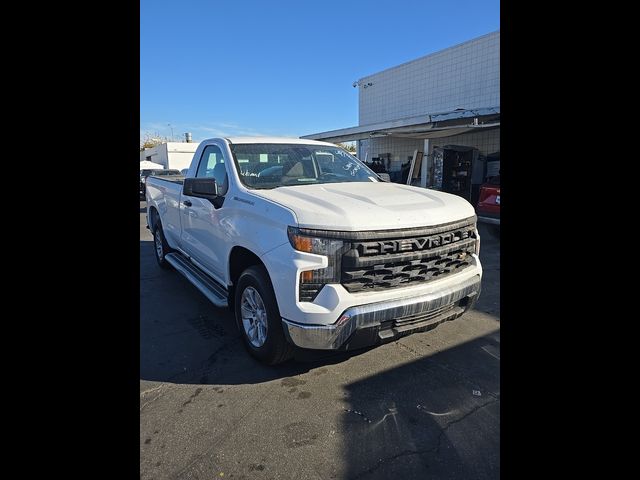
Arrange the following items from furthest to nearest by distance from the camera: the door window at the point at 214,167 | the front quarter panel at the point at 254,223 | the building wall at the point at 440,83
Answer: the building wall at the point at 440,83 → the door window at the point at 214,167 → the front quarter panel at the point at 254,223

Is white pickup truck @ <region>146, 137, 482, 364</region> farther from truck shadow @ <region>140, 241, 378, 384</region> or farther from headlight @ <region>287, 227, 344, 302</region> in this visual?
truck shadow @ <region>140, 241, 378, 384</region>

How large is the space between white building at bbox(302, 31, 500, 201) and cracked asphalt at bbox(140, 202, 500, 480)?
29.6ft

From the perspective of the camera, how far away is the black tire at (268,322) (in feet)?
9.34

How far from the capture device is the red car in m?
7.86

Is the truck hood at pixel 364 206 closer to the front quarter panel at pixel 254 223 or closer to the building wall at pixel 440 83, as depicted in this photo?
the front quarter panel at pixel 254 223

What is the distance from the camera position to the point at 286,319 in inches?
105

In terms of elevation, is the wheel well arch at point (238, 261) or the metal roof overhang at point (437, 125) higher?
the metal roof overhang at point (437, 125)

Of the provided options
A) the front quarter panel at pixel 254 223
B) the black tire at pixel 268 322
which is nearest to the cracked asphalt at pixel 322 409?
the black tire at pixel 268 322

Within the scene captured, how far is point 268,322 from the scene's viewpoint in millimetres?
2883

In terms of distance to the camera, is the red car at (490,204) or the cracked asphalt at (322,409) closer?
the cracked asphalt at (322,409)

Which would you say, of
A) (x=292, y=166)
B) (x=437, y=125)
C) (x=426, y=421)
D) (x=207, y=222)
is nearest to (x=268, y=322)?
(x=426, y=421)

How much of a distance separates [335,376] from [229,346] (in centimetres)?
112

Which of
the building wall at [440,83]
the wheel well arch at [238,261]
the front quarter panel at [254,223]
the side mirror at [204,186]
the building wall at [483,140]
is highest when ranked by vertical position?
the building wall at [440,83]
